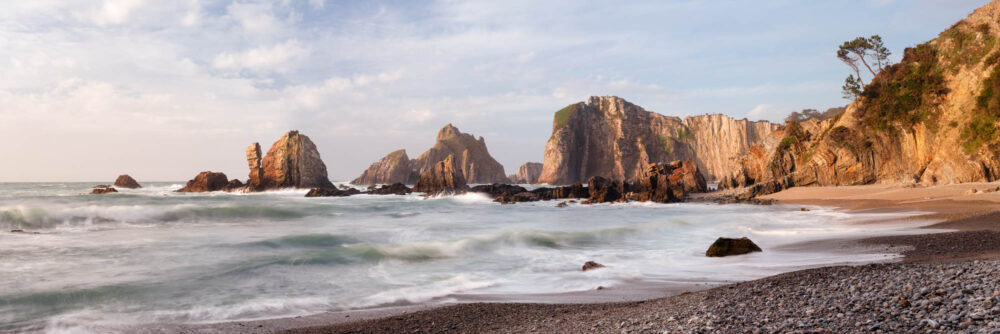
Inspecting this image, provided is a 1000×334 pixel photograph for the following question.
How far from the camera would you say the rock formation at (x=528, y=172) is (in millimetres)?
163688

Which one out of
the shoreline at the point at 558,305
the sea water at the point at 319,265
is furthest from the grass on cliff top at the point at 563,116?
the shoreline at the point at 558,305

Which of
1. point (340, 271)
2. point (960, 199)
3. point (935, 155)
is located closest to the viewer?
point (340, 271)

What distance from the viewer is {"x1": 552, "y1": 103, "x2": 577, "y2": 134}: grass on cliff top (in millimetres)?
128000

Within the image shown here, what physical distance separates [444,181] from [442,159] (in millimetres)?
103213

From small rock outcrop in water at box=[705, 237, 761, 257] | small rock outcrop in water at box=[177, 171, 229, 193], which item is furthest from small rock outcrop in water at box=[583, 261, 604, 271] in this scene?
small rock outcrop in water at box=[177, 171, 229, 193]

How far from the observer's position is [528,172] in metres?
166

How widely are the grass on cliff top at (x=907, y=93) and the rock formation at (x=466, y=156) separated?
404 ft

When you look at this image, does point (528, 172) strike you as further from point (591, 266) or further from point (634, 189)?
point (591, 266)

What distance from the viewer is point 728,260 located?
1023cm

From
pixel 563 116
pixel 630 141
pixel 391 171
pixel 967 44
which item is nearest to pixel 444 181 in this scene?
pixel 967 44

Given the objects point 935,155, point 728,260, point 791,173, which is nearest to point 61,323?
point 728,260

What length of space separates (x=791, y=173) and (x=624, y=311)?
41013mm

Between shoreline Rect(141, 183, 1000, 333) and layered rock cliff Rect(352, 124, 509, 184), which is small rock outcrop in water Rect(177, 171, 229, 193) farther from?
layered rock cliff Rect(352, 124, 509, 184)

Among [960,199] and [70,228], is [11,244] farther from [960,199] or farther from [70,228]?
[960,199]
